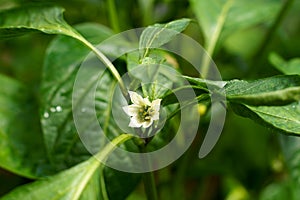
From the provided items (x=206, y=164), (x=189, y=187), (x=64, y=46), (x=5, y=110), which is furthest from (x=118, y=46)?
(x=189, y=187)

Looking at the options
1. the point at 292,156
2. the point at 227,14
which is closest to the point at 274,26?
the point at 227,14

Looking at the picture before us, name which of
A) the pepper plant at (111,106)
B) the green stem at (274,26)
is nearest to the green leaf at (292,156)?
the pepper plant at (111,106)

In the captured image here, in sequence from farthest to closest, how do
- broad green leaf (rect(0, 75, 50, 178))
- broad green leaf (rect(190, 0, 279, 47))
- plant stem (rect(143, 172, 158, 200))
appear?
broad green leaf (rect(190, 0, 279, 47)), broad green leaf (rect(0, 75, 50, 178)), plant stem (rect(143, 172, 158, 200))

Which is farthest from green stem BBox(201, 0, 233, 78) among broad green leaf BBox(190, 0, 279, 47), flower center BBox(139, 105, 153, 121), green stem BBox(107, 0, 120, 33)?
flower center BBox(139, 105, 153, 121)

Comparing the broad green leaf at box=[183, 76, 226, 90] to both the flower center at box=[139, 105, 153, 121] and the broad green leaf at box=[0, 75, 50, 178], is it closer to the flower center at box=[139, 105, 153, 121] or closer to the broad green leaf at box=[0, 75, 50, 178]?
the flower center at box=[139, 105, 153, 121]

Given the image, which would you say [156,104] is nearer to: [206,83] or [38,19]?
[206,83]

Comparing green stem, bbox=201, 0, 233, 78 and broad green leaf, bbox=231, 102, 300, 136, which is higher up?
green stem, bbox=201, 0, 233, 78

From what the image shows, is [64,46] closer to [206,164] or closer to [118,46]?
[118,46]
